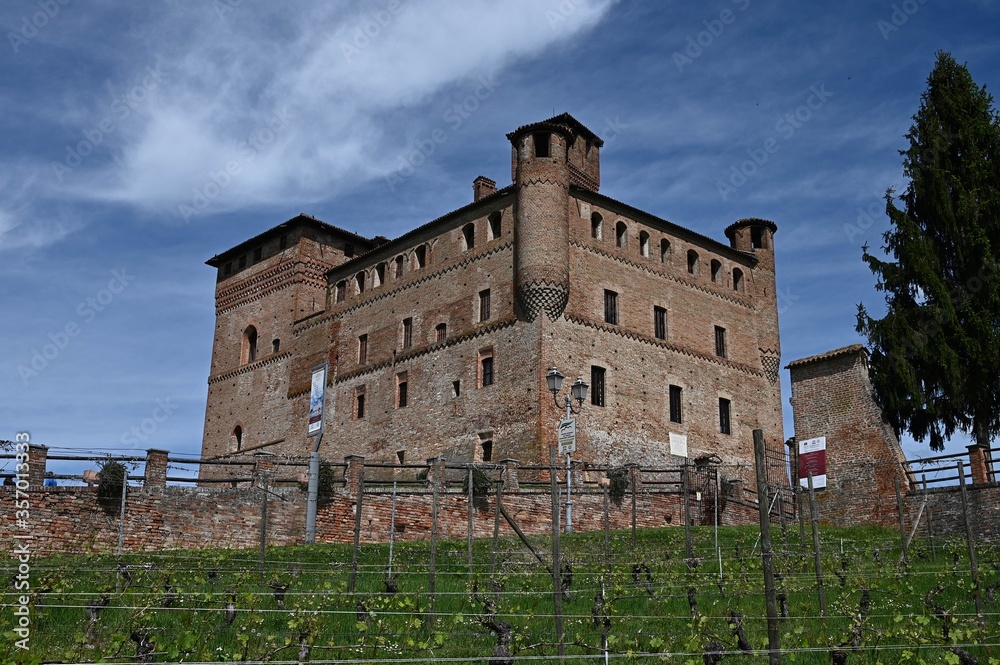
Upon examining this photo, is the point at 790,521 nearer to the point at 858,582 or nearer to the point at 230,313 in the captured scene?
the point at 858,582

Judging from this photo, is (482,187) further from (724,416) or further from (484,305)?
(724,416)

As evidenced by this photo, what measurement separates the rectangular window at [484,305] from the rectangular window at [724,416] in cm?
838

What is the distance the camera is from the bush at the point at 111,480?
819 inches

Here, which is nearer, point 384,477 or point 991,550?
point 991,550

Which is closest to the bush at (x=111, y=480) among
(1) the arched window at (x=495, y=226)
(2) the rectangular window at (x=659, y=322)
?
(1) the arched window at (x=495, y=226)

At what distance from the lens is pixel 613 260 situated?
107ft

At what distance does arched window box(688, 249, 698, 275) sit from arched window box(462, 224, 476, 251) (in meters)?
7.60

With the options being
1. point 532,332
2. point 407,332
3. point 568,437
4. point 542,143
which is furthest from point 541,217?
point 568,437

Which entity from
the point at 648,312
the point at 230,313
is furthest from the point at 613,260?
the point at 230,313

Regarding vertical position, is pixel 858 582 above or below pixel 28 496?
below

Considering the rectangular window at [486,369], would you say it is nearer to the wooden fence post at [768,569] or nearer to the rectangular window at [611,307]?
the rectangular window at [611,307]

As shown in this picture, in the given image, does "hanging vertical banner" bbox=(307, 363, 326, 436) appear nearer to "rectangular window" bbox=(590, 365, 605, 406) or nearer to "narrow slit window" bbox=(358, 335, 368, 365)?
"rectangular window" bbox=(590, 365, 605, 406)

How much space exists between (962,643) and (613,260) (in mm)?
22657

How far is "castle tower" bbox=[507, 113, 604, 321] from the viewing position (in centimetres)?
3028
